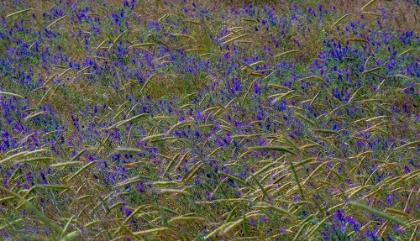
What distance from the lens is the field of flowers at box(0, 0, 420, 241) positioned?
313 centimetres

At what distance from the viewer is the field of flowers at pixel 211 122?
3129 millimetres

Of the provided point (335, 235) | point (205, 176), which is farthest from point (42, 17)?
point (335, 235)

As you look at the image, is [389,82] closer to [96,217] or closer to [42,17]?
[96,217]

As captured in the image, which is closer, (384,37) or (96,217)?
(96,217)

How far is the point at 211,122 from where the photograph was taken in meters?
4.53

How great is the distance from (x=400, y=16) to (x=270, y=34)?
136 cm

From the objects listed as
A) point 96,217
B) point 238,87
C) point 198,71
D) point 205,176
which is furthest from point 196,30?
point 96,217

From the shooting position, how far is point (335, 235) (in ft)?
9.88

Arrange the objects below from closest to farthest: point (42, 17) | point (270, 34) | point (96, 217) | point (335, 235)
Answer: point (335, 235) < point (96, 217) < point (270, 34) < point (42, 17)

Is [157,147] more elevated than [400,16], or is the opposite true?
[157,147]

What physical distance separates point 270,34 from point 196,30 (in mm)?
727

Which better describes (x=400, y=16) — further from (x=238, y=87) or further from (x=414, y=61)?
(x=238, y=87)

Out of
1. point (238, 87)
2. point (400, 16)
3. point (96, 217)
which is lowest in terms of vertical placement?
point (400, 16)

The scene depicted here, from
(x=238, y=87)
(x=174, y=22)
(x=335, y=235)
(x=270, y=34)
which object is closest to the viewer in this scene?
(x=335, y=235)
